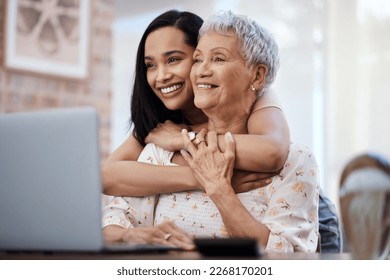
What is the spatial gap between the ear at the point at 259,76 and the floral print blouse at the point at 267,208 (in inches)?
9.2

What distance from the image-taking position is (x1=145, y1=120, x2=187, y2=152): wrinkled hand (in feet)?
6.75

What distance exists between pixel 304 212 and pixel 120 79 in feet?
12.1

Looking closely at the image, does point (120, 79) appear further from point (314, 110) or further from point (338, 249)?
point (338, 249)

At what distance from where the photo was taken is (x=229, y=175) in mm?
1913

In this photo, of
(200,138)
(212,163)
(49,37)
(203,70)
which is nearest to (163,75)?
(203,70)

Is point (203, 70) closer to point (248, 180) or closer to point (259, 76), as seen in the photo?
point (259, 76)

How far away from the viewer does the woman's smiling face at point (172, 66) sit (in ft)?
6.96

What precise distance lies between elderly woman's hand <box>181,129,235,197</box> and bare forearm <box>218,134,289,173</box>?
Answer: 3cm

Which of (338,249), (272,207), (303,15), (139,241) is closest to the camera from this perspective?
(139,241)

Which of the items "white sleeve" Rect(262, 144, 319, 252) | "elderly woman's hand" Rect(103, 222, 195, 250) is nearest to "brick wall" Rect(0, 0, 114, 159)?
"elderly woman's hand" Rect(103, 222, 195, 250)

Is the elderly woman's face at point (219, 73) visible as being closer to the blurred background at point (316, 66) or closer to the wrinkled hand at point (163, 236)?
the wrinkled hand at point (163, 236)

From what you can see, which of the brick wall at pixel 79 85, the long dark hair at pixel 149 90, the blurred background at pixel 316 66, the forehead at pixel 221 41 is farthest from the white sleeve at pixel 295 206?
the blurred background at pixel 316 66

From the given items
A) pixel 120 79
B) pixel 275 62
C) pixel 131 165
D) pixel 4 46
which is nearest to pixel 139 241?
pixel 131 165

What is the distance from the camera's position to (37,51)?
4.34 metres
